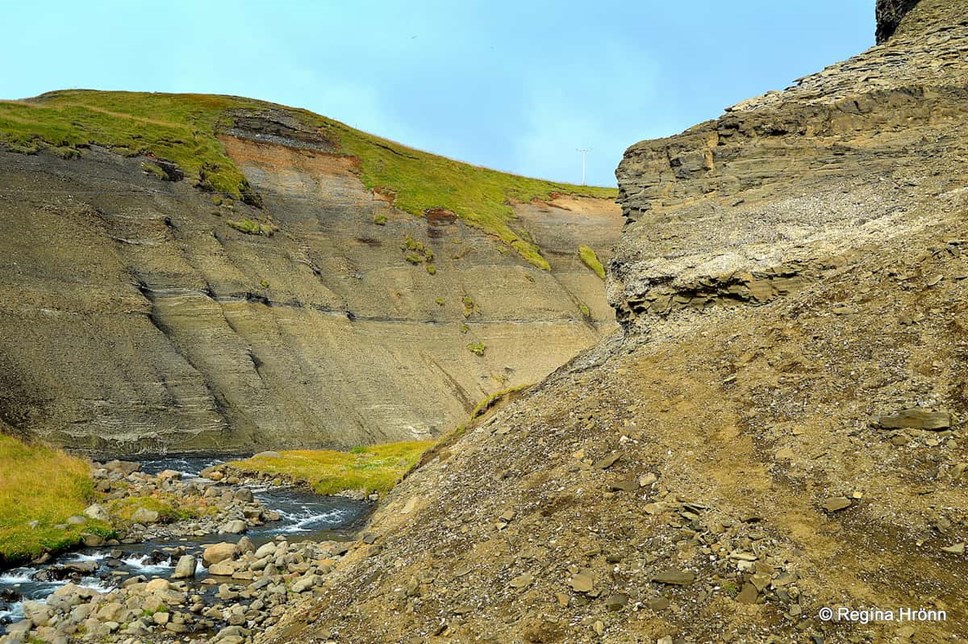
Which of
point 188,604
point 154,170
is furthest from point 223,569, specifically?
point 154,170

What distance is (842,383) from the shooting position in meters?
12.3

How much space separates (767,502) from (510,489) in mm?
5566

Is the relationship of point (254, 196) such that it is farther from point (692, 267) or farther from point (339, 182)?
point (692, 267)

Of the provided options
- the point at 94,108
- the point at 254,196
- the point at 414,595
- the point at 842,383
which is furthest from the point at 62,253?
the point at 842,383

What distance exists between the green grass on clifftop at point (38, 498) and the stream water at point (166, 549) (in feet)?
2.78

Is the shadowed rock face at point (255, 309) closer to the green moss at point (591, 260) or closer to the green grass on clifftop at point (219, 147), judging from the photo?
the green moss at point (591, 260)

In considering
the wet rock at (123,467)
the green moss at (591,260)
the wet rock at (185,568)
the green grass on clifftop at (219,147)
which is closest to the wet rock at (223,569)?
the wet rock at (185,568)

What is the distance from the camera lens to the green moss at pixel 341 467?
35.4 metres

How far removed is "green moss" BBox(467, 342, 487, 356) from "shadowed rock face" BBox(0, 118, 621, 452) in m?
0.57

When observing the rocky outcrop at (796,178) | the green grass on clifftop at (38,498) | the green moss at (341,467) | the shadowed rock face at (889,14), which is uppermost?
the shadowed rock face at (889,14)

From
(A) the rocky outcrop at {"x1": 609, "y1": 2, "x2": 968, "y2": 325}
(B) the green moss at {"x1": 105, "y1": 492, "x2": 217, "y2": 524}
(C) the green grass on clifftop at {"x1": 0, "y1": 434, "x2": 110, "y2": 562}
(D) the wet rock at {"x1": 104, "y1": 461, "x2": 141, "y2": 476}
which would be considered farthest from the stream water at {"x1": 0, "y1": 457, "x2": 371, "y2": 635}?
(A) the rocky outcrop at {"x1": 609, "y1": 2, "x2": 968, "y2": 325}

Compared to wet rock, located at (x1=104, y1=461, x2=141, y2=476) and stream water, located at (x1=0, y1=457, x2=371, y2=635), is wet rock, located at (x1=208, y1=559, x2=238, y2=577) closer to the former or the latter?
stream water, located at (x1=0, y1=457, x2=371, y2=635)

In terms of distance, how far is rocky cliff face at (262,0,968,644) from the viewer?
9062 millimetres

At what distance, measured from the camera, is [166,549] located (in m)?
22.0
